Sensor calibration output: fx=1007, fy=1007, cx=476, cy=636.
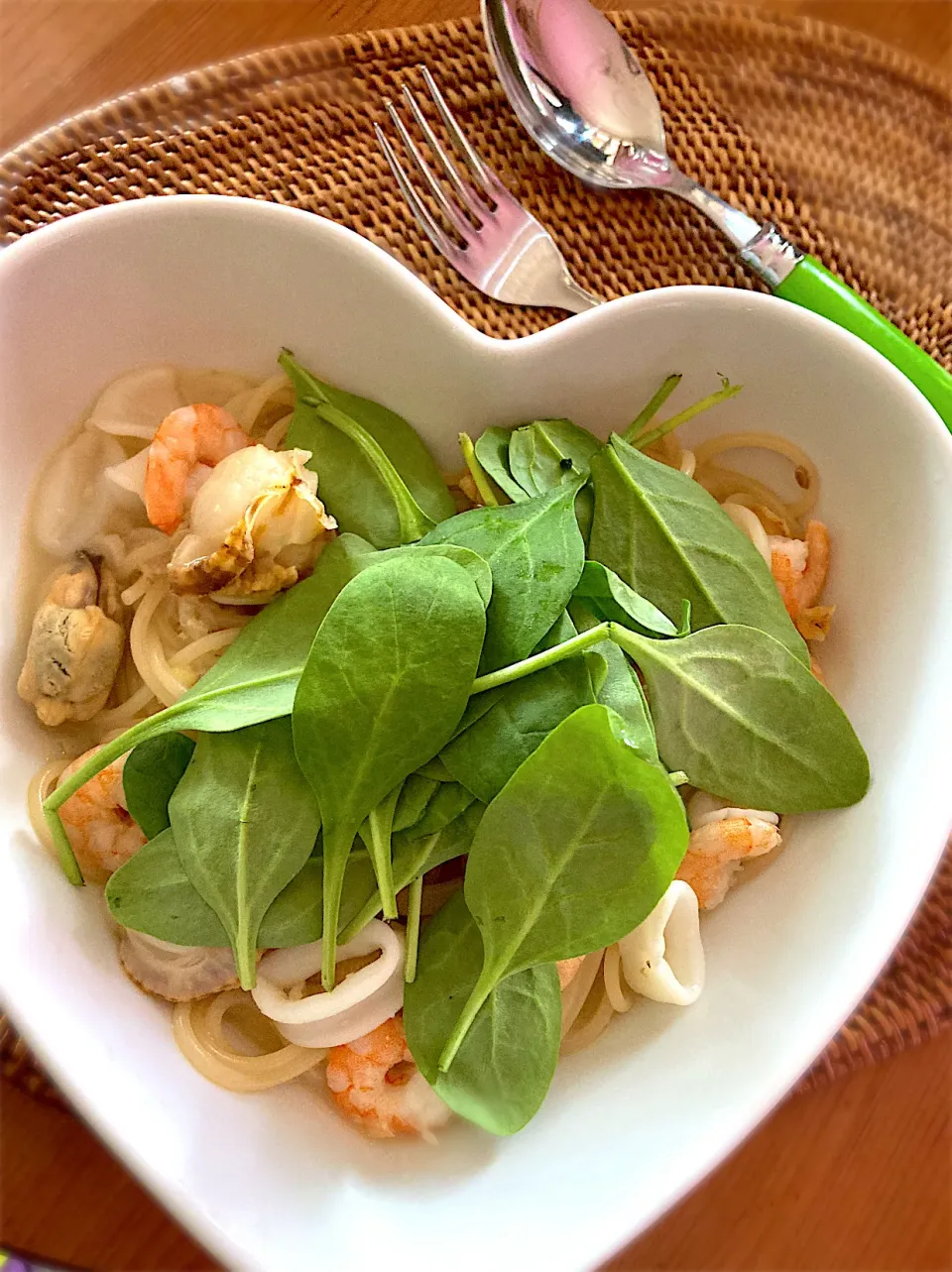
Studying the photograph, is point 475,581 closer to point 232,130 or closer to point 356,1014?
point 356,1014

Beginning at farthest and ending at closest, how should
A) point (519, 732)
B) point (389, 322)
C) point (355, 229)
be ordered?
point (355, 229)
point (389, 322)
point (519, 732)

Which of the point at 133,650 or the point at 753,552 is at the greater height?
the point at 753,552

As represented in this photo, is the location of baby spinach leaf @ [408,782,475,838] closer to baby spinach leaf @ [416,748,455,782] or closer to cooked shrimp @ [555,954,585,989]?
baby spinach leaf @ [416,748,455,782]

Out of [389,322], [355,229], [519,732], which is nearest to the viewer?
[519,732]

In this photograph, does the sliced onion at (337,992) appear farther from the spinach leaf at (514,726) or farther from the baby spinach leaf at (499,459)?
the baby spinach leaf at (499,459)

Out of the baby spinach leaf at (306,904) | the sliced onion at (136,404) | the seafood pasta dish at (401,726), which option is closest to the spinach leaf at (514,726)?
the seafood pasta dish at (401,726)

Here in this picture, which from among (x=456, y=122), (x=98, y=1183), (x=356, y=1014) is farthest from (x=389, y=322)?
(x=98, y=1183)

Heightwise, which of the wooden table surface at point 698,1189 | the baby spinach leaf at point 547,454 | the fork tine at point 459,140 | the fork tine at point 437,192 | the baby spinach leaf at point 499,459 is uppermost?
the fork tine at point 459,140

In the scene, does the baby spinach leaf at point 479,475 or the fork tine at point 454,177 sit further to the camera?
the fork tine at point 454,177
